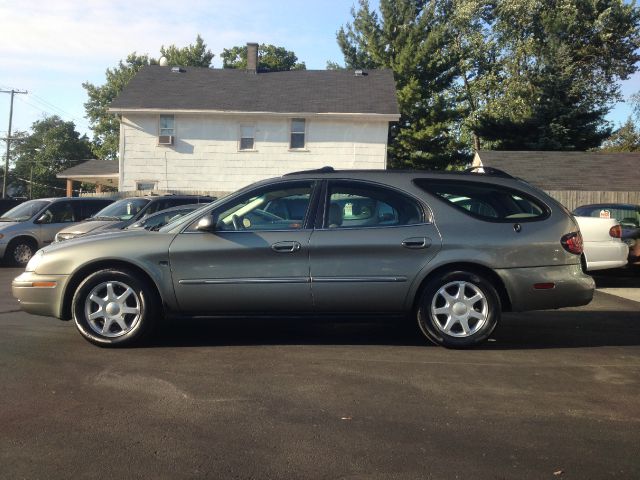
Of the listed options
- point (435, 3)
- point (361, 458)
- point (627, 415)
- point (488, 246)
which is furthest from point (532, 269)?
point (435, 3)

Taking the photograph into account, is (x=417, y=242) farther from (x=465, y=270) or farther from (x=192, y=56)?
(x=192, y=56)

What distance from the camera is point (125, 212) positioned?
44.7ft

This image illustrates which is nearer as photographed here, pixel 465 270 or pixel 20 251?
pixel 465 270

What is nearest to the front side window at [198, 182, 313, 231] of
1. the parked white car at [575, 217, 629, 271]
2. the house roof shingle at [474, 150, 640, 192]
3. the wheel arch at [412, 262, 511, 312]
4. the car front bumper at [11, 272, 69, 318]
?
the wheel arch at [412, 262, 511, 312]

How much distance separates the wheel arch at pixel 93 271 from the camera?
236 inches

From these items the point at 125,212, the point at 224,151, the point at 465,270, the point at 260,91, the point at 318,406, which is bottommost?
the point at 318,406

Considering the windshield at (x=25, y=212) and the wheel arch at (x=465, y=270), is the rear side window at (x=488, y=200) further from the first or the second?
the windshield at (x=25, y=212)

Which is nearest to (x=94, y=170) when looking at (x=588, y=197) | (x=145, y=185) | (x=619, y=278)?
(x=145, y=185)

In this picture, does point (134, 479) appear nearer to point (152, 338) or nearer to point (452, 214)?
point (152, 338)

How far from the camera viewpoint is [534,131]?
34.5 metres

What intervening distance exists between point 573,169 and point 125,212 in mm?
18512

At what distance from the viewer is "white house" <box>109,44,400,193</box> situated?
2564 cm

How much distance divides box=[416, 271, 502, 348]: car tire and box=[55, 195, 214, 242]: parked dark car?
7684mm

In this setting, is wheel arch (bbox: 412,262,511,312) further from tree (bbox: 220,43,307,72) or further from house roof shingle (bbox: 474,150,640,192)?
tree (bbox: 220,43,307,72)
